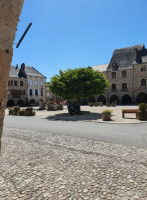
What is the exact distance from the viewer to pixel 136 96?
121ft

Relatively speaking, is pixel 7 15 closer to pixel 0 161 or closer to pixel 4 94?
pixel 4 94

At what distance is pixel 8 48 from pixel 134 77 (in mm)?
38433

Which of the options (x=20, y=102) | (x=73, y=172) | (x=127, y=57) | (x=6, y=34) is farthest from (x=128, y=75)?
(x=6, y=34)

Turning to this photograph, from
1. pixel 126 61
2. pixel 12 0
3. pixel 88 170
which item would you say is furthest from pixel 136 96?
pixel 12 0

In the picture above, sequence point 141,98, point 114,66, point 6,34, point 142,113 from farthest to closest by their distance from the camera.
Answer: point 114,66 < point 141,98 < point 142,113 < point 6,34

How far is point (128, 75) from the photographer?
125 ft

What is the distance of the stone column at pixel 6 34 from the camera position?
1.72 m

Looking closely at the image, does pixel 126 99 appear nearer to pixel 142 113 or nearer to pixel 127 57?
pixel 127 57

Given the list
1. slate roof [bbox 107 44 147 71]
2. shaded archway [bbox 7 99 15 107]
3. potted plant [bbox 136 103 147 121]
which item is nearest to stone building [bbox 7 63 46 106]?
shaded archway [bbox 7 99 15 107]

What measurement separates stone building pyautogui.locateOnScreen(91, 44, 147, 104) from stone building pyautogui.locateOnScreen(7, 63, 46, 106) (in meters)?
17.6

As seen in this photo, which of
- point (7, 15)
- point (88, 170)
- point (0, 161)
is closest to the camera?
point (7, 15)

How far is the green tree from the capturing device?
16.9 m

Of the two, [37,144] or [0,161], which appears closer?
[0,161]

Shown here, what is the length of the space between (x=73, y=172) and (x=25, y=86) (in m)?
44.2
